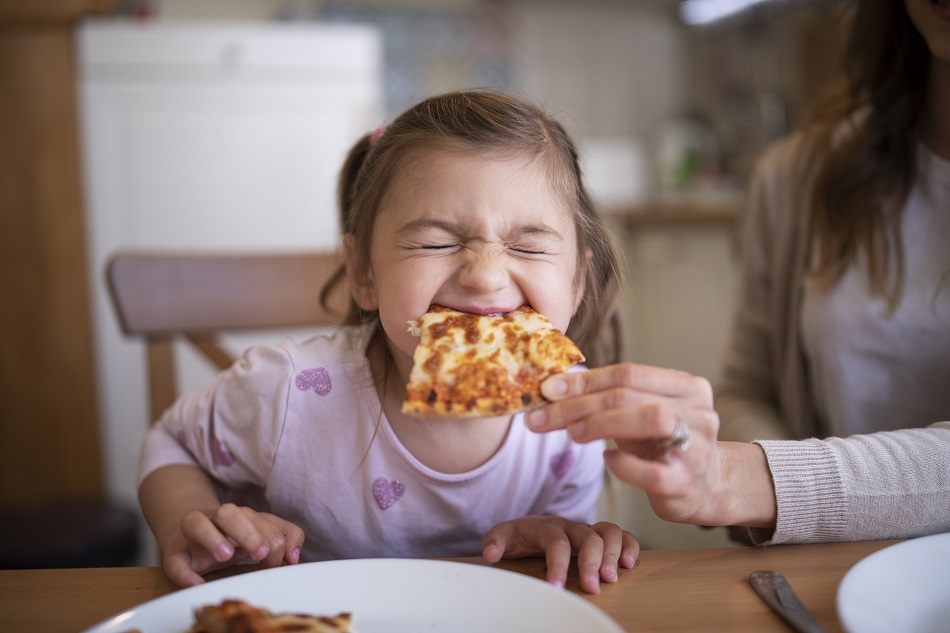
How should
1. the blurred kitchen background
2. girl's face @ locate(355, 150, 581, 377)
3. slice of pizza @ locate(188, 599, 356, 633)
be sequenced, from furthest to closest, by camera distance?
the blurred kitchen background < girl's face @ locate(355, 150, 581, 377) < slice of pizza @ locate(188, 599, 356, 633)

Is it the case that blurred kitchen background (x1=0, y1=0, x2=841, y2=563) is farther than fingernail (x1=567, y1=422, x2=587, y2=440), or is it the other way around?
blurred kitchen background (x1=0, y1=0, x2=841, y2=563)

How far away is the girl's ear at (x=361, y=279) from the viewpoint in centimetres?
103

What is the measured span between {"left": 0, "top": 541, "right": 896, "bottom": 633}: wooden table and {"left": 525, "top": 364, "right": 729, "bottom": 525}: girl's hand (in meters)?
0.07

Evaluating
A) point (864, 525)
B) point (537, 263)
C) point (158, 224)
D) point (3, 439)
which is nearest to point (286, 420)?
point (537, 263)

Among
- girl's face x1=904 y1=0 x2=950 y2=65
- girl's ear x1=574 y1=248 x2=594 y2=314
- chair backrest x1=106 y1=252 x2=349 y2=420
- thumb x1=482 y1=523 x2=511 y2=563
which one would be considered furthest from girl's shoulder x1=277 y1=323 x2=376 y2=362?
girl's face x1=904 y1=0 x2=950 y2=65

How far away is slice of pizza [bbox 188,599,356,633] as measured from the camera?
22.2 inches

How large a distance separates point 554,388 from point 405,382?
394 millimetres

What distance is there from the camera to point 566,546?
763 millimetres

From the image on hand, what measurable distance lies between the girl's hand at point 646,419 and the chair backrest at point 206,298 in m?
0.71

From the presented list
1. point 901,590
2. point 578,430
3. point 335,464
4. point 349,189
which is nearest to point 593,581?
point 578,430

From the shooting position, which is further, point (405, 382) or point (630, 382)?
point (405, 382)

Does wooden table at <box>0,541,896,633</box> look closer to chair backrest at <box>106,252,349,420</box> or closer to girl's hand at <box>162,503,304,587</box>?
girl's hand at <box>162,503,304,587</box>

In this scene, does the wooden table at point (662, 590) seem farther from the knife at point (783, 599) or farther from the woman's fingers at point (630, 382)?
the woman's fingers at point (630, 382)

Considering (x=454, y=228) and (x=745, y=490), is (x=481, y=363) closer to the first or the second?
(x=454, y=228)
